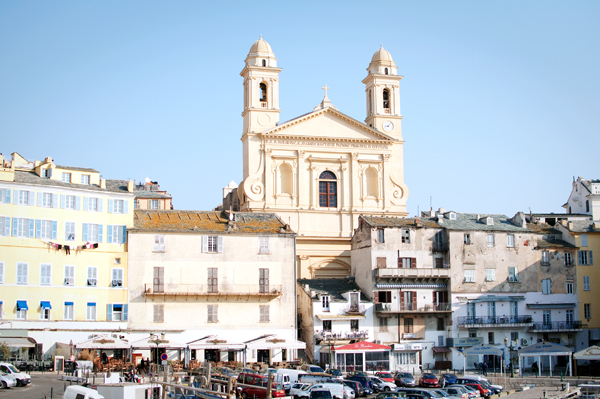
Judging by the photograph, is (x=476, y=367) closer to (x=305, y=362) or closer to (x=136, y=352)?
(x=305, y=362)

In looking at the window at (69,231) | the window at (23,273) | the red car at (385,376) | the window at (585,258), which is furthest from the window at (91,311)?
the window at (585,258)

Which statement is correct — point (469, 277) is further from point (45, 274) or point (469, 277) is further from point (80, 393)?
point (80, 393)

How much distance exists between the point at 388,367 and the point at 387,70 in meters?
36.2

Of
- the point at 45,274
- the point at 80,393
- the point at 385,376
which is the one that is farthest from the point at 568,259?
the point at 80,393

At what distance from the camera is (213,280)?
62938 mm

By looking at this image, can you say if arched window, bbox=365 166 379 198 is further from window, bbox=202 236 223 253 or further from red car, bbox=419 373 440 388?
red car, bbox=419 373 440 388

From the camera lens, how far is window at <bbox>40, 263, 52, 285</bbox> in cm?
5903

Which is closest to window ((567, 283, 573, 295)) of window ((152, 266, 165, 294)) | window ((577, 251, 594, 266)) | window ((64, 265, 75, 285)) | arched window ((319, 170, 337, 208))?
window ((577, 251, 594, 266))

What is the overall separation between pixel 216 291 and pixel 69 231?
37.4ft

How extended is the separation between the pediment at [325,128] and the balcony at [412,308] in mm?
21610

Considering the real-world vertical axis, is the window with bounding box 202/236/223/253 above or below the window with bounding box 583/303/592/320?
above

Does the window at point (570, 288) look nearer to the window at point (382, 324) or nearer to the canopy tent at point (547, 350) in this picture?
the canopy tent at point (547, 350)

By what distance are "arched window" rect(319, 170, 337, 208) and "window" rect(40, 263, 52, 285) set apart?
30.6 metres

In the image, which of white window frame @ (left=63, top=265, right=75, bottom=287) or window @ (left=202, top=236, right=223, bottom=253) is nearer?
white window frame @ (left=63, top=265, right=75, bottom=287)
